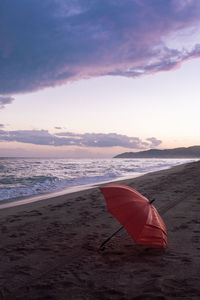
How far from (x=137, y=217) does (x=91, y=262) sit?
1094mm

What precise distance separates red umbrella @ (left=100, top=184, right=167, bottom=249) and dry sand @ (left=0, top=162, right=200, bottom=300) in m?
0.43

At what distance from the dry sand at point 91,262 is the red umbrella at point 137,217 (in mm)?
431

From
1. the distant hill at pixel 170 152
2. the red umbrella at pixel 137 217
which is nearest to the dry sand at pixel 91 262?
the red umbrella at pixel 137 217

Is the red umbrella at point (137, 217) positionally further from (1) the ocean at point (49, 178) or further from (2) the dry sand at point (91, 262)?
(1) the ocean at point (49, 178)

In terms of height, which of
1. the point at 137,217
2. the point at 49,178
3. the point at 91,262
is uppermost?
the point at 137,217

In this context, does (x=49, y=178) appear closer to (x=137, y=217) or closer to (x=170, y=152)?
(x=137, y=217)

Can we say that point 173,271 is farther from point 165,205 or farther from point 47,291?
point 165,205

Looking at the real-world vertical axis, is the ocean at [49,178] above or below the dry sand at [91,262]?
below

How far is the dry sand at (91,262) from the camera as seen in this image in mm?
3030

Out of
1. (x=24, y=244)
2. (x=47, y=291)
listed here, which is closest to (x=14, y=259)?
(x=24, y=244)

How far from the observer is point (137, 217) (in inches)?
148

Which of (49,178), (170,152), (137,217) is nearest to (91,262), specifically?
(137,217)

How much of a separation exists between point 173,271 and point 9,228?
13.4 ft

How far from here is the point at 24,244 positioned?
4680 millimetres
